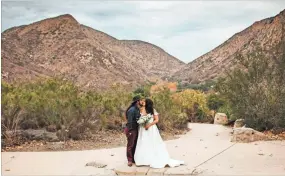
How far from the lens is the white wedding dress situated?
886cm

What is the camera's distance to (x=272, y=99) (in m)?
15.0

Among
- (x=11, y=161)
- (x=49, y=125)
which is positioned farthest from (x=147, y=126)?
(x=49, y=125)

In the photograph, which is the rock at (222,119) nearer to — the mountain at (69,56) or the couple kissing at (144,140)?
the couple kissing at (144,140)

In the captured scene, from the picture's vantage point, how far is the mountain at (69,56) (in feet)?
135

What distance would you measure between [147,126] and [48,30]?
146 ft

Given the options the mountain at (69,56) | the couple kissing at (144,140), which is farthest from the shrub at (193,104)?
the couple kissing at (144,140)

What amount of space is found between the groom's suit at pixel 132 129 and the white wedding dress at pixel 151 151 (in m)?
0.11

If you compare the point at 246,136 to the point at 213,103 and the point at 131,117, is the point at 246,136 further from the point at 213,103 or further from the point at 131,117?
the point at 213,103

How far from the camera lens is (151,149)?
8938 mm

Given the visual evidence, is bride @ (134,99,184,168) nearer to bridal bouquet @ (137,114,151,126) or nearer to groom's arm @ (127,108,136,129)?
bridal bouquet @ (137,114,151,126)

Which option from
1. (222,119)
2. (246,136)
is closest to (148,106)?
(246,136)

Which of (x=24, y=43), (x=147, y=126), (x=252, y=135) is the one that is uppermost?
(x=24, y=43)

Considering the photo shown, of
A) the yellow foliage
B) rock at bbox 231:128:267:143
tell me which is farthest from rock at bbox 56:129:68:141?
the yellow foliage

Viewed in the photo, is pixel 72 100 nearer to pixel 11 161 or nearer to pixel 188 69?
pixel 11 161
